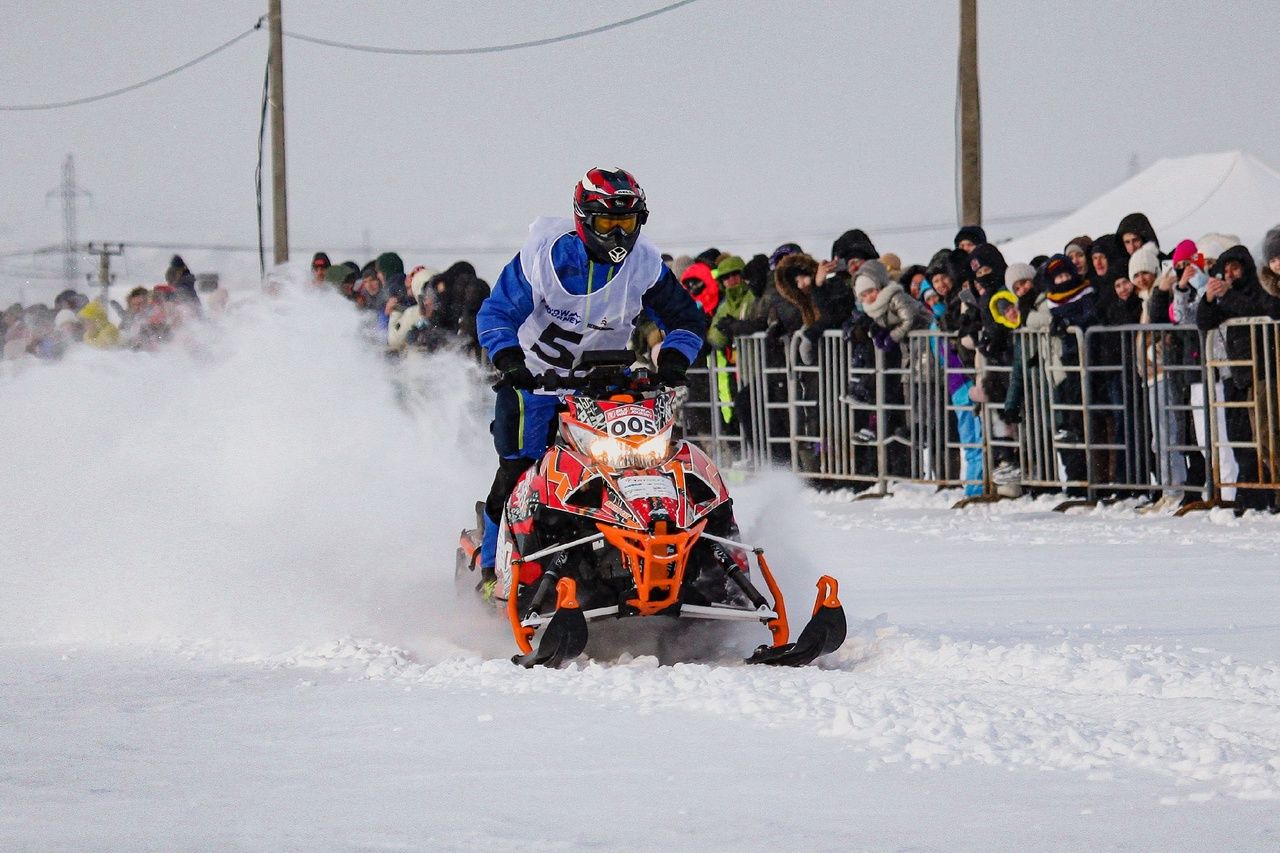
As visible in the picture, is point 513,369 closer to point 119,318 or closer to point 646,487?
point 646,487

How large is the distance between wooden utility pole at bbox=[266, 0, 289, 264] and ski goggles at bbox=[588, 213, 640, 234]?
26.2m

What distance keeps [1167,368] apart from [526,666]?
8.06 metres

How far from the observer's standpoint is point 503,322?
8664mm

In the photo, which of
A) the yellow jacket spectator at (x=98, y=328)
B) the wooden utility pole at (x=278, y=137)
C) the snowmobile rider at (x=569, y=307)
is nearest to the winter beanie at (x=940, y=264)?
the snowmobile rider at (x=569, y=307)

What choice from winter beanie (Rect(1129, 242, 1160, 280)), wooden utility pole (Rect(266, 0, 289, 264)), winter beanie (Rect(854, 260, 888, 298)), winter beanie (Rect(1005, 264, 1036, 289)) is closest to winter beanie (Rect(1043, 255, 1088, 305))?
winter beanie (Rect(1005, 264, 1036, 289))

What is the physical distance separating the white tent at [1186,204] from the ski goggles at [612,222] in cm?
1849

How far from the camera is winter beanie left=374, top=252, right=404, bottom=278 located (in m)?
22.4

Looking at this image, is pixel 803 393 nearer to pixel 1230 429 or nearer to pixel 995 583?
pixel 1230 429

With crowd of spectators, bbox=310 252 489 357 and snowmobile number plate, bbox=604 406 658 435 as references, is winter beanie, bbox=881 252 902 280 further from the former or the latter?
snowmobile number plate, bbox=604 406 658 435

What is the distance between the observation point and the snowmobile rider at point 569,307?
840 centimetres

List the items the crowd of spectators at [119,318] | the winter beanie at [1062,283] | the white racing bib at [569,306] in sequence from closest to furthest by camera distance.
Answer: the white racing bib at [569,306] → the winter beanie at [1062,283] → the crowd of spectators at [119,318]

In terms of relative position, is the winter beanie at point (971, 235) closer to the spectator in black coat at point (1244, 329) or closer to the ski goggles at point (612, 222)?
the spectator in black coat at point (1244, 329)

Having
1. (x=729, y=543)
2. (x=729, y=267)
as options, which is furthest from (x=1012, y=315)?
(x=729, y=543)

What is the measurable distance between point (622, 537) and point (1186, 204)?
21.8 metres
